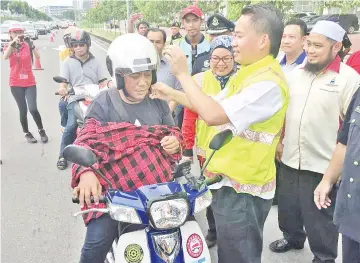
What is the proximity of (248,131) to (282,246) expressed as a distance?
163 centimetres

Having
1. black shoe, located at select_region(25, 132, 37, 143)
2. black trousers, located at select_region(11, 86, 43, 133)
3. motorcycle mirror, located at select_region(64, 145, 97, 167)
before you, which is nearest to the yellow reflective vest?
motorcycle mirror, located at select_region(64, 145, 97, 167)

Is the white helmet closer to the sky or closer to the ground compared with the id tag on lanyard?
closer to the sky

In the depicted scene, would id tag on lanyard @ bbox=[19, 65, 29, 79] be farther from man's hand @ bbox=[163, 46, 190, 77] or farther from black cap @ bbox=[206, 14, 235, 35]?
man's hand @ bbox=[163, 46, 190, 77]

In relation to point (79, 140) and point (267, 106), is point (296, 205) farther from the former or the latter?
point (79, 140)

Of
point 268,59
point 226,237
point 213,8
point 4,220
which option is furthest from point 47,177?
point 213,8

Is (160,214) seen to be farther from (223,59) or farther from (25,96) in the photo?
(25,96)

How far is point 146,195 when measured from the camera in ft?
5.83

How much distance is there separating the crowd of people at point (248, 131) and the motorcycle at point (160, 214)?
13 cm

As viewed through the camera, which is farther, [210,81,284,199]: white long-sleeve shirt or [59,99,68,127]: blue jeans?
[59,99,68,127]: blue jeans

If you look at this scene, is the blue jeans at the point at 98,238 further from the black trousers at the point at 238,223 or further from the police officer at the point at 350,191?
the police officer at the point at 350,191

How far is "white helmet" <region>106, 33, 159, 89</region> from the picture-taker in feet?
6.78

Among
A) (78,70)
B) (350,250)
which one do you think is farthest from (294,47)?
(78,70)

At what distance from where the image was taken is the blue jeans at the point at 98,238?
2020 millimetres

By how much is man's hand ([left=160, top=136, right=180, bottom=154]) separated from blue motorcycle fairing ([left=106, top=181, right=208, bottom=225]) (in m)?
0.27
